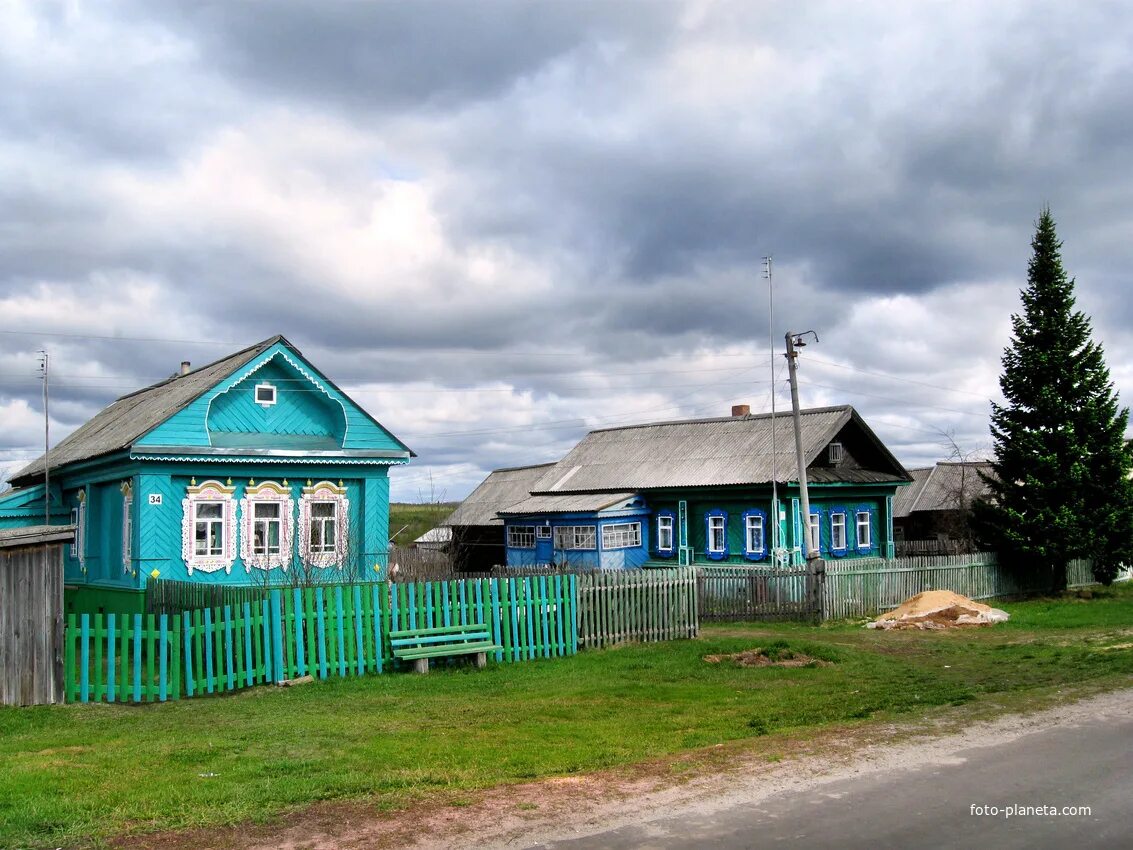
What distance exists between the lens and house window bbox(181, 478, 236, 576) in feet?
73.5

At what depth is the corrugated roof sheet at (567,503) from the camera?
35.0 metres

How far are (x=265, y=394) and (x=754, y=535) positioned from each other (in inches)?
672

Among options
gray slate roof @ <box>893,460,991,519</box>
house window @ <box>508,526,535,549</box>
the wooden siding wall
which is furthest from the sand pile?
gray slate roof @ <box>893,460,991,519</box>

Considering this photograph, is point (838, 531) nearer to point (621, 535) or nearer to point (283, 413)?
point (621, 535)

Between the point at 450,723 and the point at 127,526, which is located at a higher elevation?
the point at 127,526

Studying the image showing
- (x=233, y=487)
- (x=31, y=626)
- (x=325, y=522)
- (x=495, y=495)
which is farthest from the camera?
(x=495, y=495)

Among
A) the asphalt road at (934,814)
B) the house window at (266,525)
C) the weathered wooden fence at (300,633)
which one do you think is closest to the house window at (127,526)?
the house window at (266,525)

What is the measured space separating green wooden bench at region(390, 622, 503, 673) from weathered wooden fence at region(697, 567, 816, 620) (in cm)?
911

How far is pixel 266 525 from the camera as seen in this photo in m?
23.6

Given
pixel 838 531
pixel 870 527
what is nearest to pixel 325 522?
pixel 838 531

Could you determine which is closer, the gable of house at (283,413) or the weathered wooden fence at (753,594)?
the gable of house at (283,413)

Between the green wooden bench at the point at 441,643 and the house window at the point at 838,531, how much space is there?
845 inches

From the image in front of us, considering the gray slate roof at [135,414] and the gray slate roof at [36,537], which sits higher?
the gray slate roof at [135,414]

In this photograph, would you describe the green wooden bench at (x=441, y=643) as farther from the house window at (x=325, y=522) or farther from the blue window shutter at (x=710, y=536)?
the blue window shutter at (x=710, y=536)
